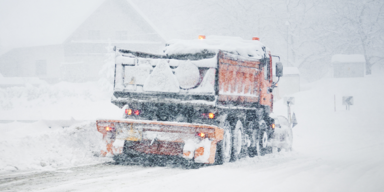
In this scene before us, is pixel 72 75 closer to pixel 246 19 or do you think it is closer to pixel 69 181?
pixel 246 19

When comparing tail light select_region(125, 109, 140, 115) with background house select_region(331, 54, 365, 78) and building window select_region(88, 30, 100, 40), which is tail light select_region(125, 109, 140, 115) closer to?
building window select_region(88, 30, 100, 40)

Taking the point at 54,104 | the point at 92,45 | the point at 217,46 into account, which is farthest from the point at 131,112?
the point at 92,45

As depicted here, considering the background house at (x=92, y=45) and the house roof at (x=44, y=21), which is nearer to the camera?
the house roof at (x=44, y=21)

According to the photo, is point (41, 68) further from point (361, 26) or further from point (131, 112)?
point (131, 112)

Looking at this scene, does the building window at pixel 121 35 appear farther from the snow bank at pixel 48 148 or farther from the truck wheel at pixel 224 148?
the truck wheel at pixel 224 148

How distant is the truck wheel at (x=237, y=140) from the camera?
415 inches

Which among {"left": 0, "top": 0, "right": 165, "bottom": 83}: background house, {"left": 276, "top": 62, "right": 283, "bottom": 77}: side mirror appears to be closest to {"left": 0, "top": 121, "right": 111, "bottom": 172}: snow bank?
{"left": 276, "top": 62, "right": 283, "bottom": 77}: side mirror

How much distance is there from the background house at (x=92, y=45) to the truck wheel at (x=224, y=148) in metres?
36.7

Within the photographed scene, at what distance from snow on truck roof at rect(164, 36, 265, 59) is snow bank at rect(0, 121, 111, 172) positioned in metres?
2.79

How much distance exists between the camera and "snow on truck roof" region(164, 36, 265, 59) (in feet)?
33.3

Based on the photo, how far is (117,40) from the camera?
47500 mm

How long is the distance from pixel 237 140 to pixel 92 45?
38967 mm

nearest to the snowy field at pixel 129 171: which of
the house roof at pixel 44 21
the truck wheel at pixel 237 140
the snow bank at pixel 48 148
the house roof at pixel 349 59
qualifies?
the snow bank at pixel 48 148

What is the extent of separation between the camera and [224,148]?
9.94 m
